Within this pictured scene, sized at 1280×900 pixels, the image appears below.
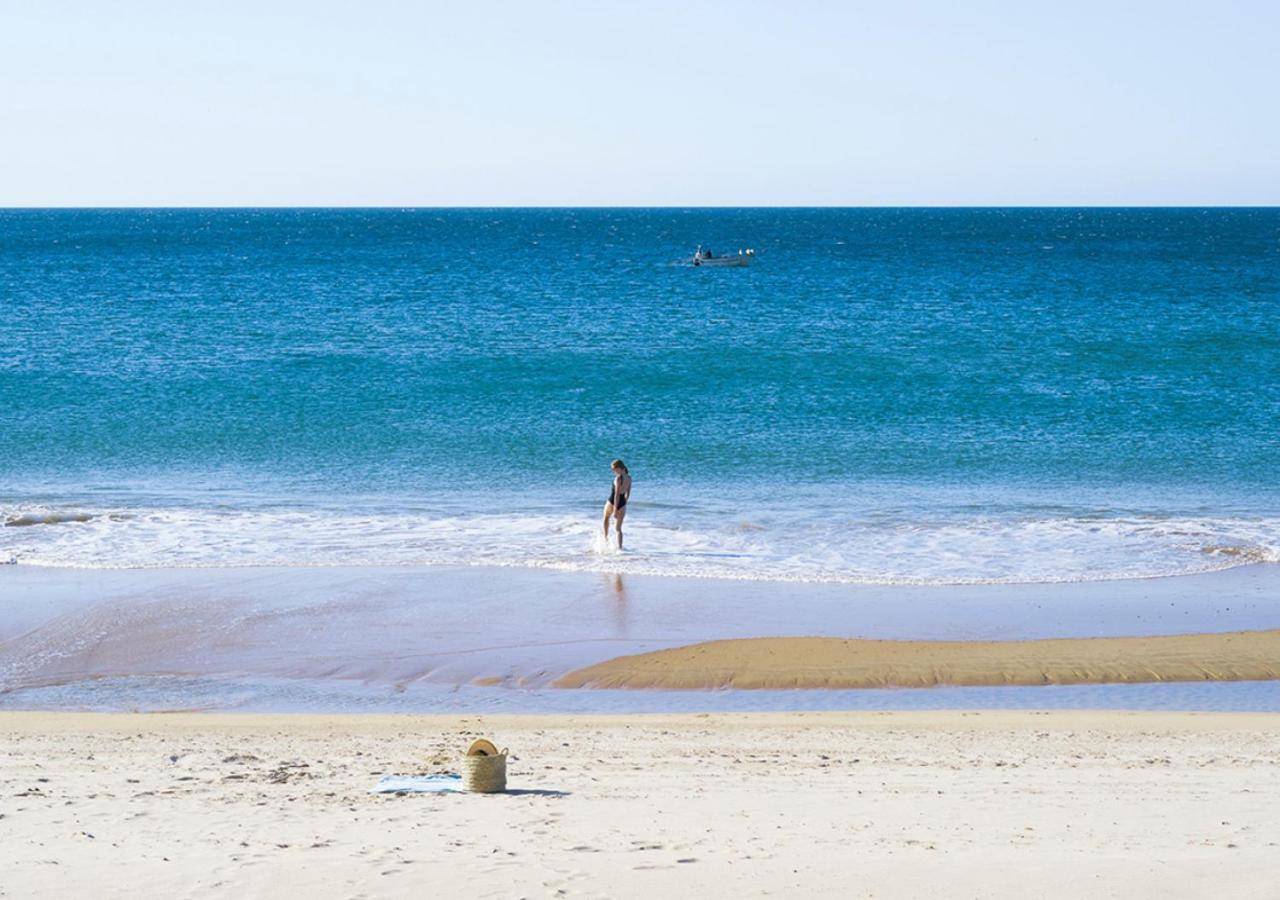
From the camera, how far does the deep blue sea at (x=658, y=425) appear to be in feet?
64.5

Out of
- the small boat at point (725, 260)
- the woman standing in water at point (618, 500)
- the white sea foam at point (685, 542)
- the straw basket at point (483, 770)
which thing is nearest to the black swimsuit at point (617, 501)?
the woman standing in water at point (618, 500)

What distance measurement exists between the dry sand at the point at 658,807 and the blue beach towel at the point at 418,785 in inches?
4.5

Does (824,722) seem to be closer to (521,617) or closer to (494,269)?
(521,617)

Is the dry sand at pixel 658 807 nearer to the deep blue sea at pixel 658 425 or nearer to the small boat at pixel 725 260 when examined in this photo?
the deep blue sea at pixel 658 425

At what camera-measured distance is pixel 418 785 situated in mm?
9680

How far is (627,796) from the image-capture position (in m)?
9.50

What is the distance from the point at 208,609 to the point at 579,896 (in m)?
9.63

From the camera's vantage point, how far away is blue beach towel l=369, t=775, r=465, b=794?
957 cm

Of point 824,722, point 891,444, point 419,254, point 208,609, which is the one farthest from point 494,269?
point 824,722

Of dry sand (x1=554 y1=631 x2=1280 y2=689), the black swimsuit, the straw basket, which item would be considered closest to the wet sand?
dry sand (x1=554 y1=631 x2=1280 y2=689)

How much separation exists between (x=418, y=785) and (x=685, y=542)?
10.4 metres

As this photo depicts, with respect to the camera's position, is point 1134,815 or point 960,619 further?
point 960,619

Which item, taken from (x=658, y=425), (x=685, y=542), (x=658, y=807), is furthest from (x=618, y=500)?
(x=658, y=425)

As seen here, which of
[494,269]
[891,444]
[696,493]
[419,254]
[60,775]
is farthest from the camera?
[419,254]
